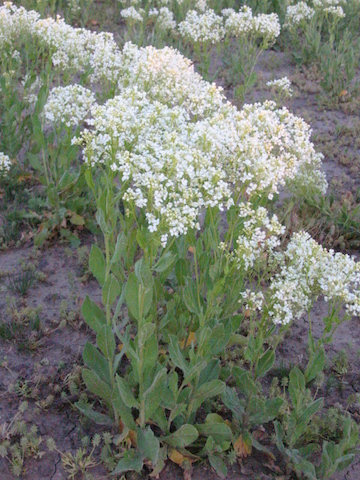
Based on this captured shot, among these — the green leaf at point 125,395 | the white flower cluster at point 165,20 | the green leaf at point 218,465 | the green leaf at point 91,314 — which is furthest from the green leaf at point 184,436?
the white flower cluster at point 165,20

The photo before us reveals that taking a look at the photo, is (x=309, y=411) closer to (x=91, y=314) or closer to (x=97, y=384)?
(x=97, y=384)

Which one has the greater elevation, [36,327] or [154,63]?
[154,63]

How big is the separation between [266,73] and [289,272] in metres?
5.31

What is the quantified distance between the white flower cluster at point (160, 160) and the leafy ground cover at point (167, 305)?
0.01 meters

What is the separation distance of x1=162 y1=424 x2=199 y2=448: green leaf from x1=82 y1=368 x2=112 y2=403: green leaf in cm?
37

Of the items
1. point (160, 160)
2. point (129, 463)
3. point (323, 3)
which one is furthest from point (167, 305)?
point (323, 3)

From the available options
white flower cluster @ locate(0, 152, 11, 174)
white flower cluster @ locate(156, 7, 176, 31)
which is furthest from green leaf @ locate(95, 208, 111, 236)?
white flower cluster @ locate(156, 7, 176, 31)

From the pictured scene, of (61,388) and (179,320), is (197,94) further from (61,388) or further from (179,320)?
(61,388)

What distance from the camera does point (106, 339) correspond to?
2.62m

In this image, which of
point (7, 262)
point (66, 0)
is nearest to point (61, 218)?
point (7, 262)

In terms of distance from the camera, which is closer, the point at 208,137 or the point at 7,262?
the point at 208,137

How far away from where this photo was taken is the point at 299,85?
7004 millimetres

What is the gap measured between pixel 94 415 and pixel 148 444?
0.37 metres

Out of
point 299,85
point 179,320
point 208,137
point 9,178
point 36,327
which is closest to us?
point 208,137
